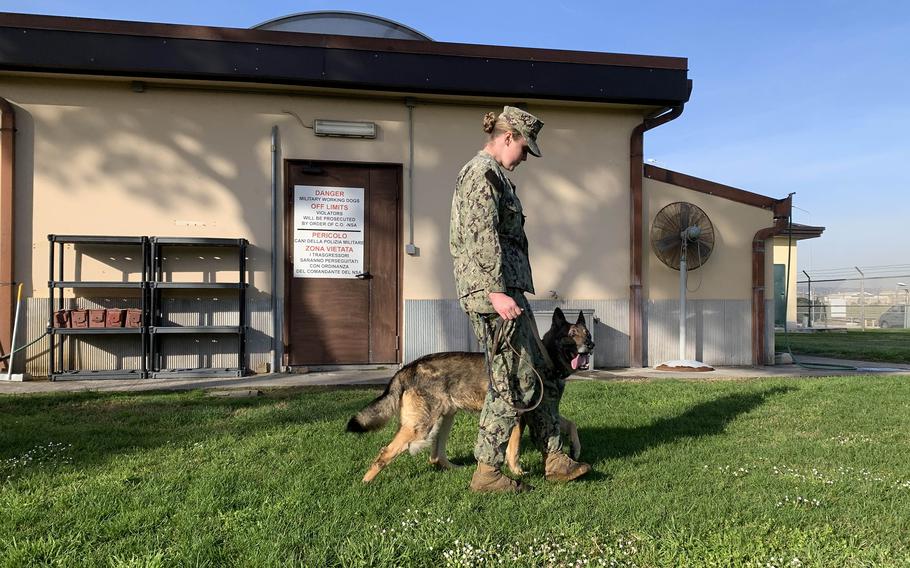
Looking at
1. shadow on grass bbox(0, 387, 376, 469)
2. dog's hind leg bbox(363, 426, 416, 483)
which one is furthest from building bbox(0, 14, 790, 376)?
dog's hind leg bbox(363, 426, 416, 483)

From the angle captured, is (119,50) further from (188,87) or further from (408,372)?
(408,372)

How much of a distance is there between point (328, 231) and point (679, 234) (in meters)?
5.68

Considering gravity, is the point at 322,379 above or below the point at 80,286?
below

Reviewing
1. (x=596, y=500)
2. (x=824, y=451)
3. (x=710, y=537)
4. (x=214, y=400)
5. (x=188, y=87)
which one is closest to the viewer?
(x=710, y=537)

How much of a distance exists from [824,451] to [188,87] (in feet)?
29.3

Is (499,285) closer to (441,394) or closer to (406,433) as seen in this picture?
(441,394)

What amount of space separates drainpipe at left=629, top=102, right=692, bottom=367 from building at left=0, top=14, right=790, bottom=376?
0.03 metres

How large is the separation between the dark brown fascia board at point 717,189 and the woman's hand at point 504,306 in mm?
7405

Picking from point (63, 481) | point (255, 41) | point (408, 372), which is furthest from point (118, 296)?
point (408, 372)

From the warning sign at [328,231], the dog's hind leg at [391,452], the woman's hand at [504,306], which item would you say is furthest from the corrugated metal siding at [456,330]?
the woman's hand at [504,306]

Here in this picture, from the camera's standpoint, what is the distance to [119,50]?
792 centimetres

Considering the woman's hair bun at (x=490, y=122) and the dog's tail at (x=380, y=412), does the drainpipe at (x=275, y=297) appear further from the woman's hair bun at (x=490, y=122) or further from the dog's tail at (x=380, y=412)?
the woman's hair bun at (x=490, y=122)

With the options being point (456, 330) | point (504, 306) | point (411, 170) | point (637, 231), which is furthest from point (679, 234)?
point (504, 306)

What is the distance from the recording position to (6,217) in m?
8.02
